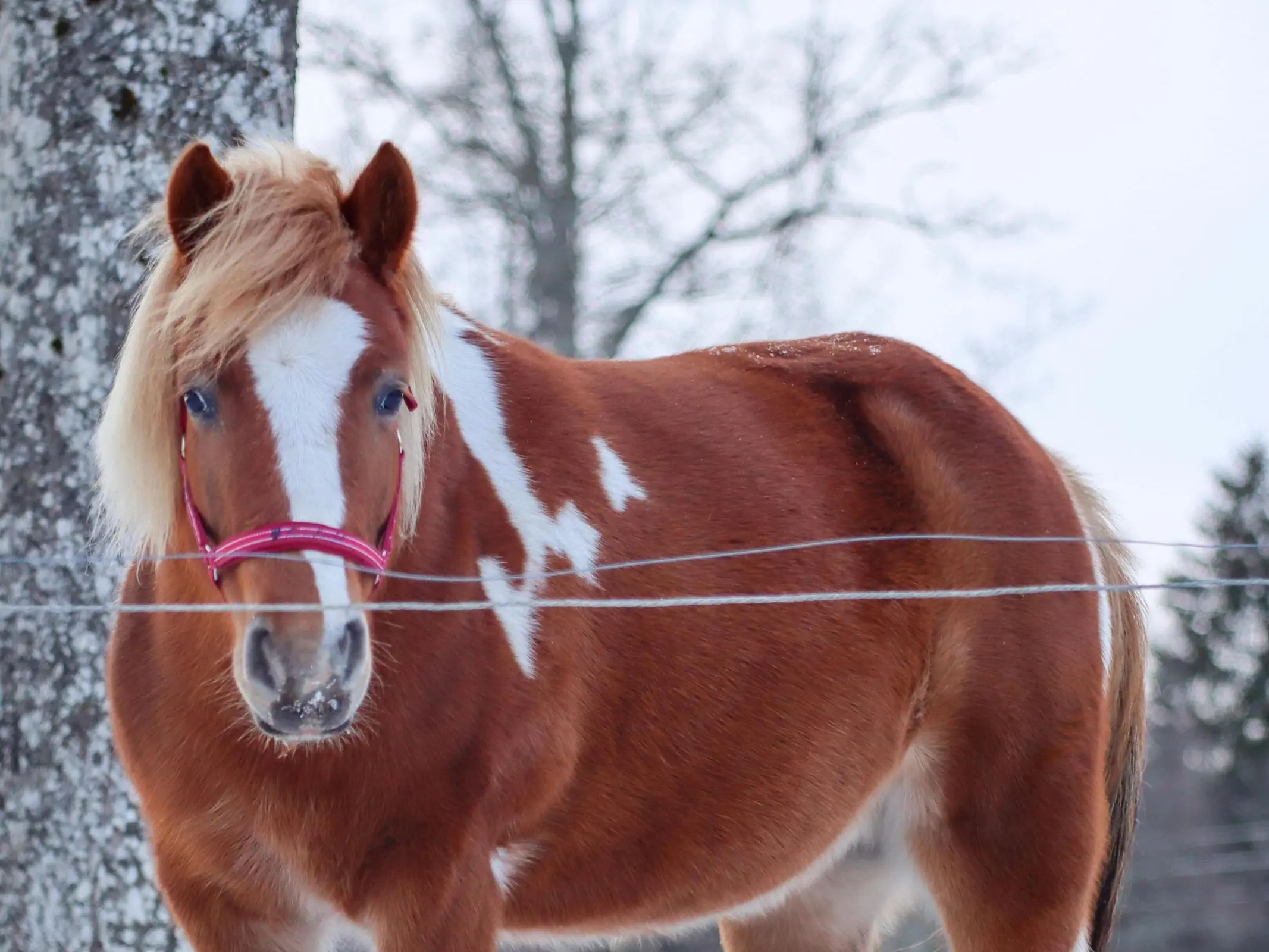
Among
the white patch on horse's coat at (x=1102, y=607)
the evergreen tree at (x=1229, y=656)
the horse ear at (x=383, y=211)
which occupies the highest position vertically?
the horse ear at (x=383, y=211)

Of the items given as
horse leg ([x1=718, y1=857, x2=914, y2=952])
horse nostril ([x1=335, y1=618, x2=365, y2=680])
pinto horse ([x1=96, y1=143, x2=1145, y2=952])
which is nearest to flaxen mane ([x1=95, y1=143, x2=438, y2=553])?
pinto horse ([x1=96, y1=143, x2=1145, y2=952])

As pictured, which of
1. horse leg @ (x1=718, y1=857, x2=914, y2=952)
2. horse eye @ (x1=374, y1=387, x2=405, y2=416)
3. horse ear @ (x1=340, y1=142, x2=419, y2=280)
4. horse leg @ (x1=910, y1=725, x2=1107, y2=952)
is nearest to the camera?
horse eye @ (x1=374, y1=387, x2=405, y2=416)

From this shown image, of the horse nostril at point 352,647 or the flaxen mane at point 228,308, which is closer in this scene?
the horse nostril at point 352,647

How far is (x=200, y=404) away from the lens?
2.29m

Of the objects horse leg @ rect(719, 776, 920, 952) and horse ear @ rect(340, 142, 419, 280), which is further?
horse leg @ rect(719, 776, 920, 952)

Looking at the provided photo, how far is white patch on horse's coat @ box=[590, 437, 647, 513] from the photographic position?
3.01 meters

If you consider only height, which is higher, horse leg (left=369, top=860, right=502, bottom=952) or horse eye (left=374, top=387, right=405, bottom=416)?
horse eye (left=374, top=387, right=405, bottom=416)

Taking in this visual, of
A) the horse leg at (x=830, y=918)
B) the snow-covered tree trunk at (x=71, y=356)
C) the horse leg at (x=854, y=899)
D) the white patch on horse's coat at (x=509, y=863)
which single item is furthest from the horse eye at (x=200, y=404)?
the horse leg at (x=830, y=918)

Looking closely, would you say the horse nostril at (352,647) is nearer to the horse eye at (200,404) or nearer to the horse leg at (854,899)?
the horse eye at (200,404)

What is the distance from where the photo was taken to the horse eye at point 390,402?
236 centimetres

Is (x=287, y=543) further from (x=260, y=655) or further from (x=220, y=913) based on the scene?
(x=220, y=913)

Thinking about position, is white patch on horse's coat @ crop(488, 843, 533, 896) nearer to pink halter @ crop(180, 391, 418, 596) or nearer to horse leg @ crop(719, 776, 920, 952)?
pink halter @ crop(180, 391, 418, 596)

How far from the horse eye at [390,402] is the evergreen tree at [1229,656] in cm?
2312

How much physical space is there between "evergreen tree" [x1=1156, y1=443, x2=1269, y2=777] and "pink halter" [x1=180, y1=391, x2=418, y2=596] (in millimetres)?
23165
